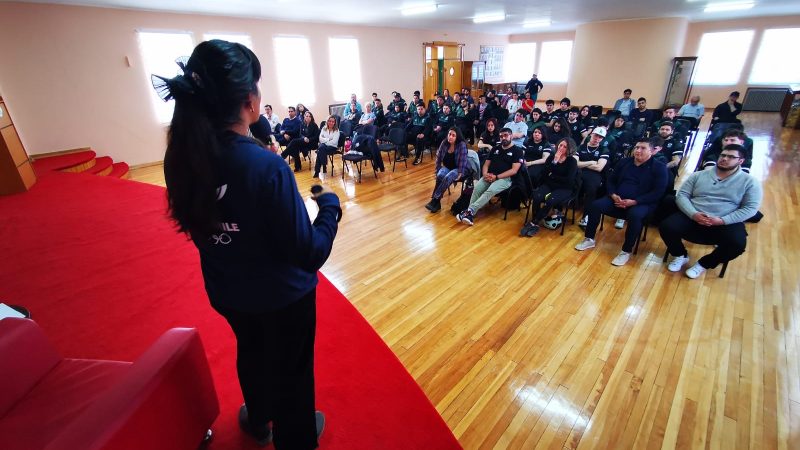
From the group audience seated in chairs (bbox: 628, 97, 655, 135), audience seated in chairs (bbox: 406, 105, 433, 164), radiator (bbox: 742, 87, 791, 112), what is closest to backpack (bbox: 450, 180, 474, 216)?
audience seated in chairs (bbox: 406, 105, 433, 164)

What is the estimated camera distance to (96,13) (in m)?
6.31

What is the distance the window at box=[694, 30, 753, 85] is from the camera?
12.2 metres

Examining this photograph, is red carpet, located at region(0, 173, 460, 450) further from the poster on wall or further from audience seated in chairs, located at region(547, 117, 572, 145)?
the poster on wall

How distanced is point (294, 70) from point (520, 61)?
12.6 metres

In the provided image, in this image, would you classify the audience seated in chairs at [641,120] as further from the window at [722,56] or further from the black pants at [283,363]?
the window at [722,56]

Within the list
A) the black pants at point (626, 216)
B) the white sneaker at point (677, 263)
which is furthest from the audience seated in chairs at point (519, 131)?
the white sneaker at point (677, 263)

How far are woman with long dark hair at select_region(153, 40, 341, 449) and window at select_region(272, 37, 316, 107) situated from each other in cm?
909

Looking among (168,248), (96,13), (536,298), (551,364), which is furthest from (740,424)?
(96,13)

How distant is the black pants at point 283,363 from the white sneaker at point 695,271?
11.5 feet

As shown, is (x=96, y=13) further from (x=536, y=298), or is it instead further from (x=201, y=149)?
(x=536, y=298)

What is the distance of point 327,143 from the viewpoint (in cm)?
649

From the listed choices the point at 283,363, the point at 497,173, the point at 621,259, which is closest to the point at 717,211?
the point at 621,259

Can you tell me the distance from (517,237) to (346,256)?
6.53 ft

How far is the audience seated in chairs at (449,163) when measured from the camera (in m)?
4.66
